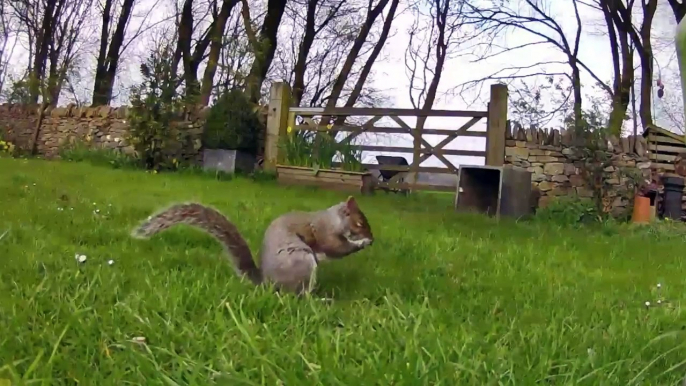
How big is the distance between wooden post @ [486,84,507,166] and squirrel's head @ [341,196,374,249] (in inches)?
239

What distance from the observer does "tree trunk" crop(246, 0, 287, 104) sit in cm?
1123

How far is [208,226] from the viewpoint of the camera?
2287 mm

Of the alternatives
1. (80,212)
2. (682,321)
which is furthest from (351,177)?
(682,321)

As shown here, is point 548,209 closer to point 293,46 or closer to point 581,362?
point 581,362

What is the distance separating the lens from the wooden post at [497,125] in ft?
27.7

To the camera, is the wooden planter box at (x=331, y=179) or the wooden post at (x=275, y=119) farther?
the wooden post at (x=275, y=119)

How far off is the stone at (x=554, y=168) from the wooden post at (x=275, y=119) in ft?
12.0

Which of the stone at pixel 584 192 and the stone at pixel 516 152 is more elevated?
the stone at pixel 516 152

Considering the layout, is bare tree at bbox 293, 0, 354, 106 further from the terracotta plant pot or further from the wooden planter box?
the terracotta plant pot

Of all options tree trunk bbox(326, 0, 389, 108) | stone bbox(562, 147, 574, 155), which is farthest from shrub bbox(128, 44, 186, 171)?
tree trunk bbox(326, 0, 389, 108)

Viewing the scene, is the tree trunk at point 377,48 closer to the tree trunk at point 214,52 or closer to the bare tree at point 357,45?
the bare tree at point 357,45

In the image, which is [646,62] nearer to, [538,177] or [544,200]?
[538,177]

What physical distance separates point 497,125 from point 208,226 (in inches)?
266

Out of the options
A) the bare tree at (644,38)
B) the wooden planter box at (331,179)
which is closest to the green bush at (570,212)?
the wooden planter box at (331,179)
